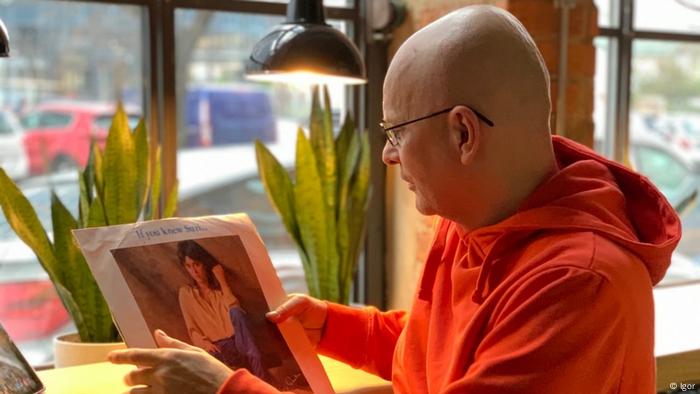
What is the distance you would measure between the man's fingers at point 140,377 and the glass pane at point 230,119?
1314 millimetres

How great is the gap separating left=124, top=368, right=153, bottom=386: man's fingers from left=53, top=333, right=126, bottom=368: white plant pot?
0.70 m

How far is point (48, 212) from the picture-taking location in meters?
2.14

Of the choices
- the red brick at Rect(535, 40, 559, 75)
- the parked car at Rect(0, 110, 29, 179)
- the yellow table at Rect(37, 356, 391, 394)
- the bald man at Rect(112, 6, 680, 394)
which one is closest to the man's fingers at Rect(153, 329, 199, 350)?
the bald man at Rect(112, 6, 680, 394)

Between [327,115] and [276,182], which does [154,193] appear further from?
[327,115]

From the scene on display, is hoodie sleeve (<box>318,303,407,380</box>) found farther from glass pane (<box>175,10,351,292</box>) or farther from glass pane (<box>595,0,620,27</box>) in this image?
glass pane (<box>595,0,620,27</box>)

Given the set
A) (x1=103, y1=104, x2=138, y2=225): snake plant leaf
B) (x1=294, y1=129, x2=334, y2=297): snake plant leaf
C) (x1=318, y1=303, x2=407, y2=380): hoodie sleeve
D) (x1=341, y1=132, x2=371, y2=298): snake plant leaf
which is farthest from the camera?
(x1=341, y1=132, x2=371, y2=298): snake plant leaf

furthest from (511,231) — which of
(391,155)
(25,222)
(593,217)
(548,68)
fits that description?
(548,68)

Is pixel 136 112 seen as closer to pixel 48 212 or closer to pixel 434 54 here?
pixel 48 212

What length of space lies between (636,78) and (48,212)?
7.19ft

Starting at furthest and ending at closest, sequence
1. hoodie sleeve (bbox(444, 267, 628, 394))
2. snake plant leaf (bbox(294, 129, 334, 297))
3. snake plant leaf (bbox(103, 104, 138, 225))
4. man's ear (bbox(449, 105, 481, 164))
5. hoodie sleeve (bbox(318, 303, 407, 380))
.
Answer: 1. snake plant leaf (bbox(294, 129, 334, 297))
2. snake plant leaf (bbox(103, 104, 138, 225))
3. hoodie sleeve (bbox(318, 303, 407, 380))
4. man's ear (bbox(449, 105, 481, 164))
5. hoodie sleeve (bbox(444, 267, 628, 394))

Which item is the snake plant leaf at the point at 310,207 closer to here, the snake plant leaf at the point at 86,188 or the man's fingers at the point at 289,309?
the snake plant leaf at the point at 86,188

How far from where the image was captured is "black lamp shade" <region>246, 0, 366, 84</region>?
172cm

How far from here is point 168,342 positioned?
3.65 feet

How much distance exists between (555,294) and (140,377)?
0.54m
